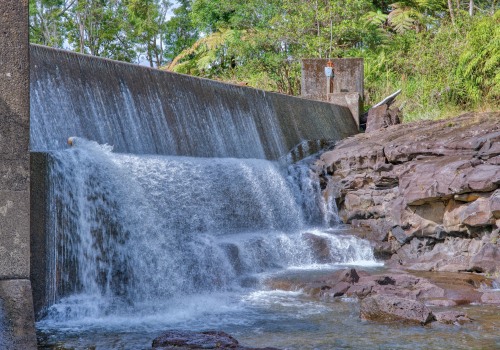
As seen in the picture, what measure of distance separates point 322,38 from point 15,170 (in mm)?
18693

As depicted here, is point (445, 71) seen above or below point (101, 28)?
below

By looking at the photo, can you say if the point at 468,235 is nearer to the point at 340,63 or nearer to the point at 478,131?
the point at 478,131

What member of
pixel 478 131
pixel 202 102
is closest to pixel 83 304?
pixel 202 102

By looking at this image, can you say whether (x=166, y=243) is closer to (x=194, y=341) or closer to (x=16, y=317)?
(x=194, y=341)

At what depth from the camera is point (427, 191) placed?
11.4 metres

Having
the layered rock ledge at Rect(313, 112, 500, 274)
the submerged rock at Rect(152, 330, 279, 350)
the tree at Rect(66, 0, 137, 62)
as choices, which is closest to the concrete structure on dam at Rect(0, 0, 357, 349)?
the submerged rock at Rect(152, 330, 279, 350)

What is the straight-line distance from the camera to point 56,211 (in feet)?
24.6

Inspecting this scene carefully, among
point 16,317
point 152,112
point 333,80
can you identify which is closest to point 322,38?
point 333,80

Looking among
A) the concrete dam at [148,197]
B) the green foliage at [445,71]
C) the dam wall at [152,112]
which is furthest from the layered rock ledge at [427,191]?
the green foliage at [445,71]

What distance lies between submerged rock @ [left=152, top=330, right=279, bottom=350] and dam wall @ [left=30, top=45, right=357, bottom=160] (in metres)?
4.39

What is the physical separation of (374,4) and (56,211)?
2226cm

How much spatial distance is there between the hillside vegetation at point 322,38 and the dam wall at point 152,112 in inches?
158

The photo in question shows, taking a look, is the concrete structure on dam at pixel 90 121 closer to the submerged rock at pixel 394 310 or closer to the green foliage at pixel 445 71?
the green foliage at pixel 445 71

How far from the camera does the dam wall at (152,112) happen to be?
31.8ft
